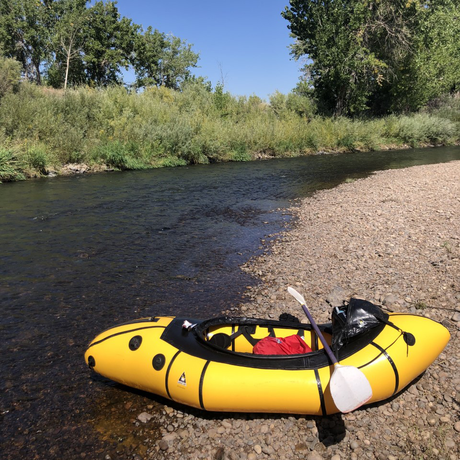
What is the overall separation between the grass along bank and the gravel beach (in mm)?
12692

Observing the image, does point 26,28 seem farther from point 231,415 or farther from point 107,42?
point 231,415

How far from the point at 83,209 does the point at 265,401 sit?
9.75 m

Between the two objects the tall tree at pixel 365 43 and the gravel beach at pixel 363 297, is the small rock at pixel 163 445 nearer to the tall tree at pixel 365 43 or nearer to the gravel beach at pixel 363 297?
the gravel beach at pixel 363 297

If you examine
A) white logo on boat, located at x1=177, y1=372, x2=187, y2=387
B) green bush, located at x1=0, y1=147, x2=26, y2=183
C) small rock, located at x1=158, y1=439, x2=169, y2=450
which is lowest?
small rock, located at x1=158, y1=439, x2=169, y2=450

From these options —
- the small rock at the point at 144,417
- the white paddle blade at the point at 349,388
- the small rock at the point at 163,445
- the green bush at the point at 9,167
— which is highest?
the green bush at the point at 9,167

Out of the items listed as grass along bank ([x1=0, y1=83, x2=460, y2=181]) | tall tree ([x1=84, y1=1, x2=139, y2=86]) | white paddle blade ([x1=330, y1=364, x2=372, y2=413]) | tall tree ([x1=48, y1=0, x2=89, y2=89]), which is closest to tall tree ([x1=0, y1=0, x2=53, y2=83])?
tall tree ([x1=48, y1=0, x2=89, y2=89])

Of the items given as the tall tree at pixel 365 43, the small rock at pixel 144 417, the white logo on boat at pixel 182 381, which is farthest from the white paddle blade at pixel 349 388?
the tall tree at pixel 365 43

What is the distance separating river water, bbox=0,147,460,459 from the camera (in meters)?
3.55

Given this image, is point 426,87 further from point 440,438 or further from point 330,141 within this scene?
point 440,438

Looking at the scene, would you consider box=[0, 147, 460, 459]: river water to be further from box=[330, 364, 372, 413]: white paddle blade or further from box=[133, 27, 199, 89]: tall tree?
box=[133, 27, 199, 89]: tall tree

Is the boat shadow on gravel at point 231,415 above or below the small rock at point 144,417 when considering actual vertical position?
above

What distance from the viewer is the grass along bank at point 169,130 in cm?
1857

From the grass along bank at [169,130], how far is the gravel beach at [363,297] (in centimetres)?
1269

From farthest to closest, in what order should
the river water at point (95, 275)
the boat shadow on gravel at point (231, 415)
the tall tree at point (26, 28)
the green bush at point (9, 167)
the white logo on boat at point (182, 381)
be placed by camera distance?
the tall tree at point (26, 28) < the green bush at point (9, 167) < the river water at point (95, 275) < the white logo on boat at point (182, 381) < the boat shadow on gravel at point (231, 415)
